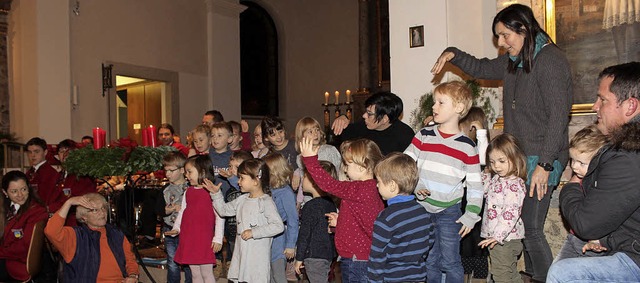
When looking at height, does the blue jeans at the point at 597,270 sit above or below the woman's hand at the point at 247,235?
above

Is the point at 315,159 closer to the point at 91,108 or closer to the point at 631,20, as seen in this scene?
the point at 631,20

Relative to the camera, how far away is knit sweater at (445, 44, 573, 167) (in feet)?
11.7

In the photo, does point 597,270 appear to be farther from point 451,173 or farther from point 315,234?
point 315,234

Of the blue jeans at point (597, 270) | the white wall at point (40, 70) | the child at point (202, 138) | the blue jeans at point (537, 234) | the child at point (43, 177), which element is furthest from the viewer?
the white wall at point (40, 70)

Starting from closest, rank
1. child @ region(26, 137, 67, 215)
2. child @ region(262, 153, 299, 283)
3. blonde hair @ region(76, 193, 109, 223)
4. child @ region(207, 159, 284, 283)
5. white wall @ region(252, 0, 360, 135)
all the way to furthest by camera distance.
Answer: child @ region(207, 159, 284, 283) → child @ region(262, 153, 299, 283) → blonde hair @ region(76, 193, 109, 223) → child @ region(26, 137, 67, 215) → white wall @ region(252, 0, 360, 135)

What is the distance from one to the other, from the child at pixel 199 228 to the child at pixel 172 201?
1.03ft

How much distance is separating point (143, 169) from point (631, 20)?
453cm

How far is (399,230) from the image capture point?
334cm

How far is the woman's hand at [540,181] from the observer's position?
11.7 feet

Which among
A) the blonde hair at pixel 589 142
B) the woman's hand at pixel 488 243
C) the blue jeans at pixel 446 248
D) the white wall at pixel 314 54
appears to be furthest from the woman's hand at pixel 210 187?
the white wall at pixel 314 54

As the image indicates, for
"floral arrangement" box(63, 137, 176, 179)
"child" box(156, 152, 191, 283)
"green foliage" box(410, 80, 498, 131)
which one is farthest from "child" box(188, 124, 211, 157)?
"green foliage" box(410, 80, 498, 131)

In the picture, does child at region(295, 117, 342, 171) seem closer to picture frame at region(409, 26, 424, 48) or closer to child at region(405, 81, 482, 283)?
child at region(405, 81, 482, 283)

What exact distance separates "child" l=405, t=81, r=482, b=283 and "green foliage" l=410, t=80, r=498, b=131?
208cm

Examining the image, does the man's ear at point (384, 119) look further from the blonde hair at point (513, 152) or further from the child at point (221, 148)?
the child at point (221, 148)
